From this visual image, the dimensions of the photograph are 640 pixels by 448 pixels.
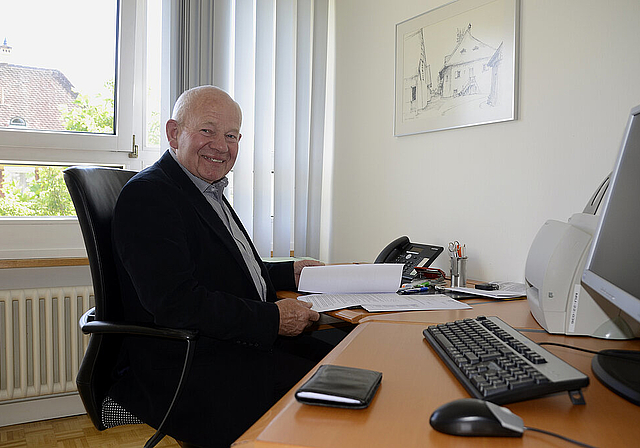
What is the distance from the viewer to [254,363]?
4.73 ft

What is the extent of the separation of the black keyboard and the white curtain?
6.37ft

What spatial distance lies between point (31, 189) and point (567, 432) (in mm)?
2621

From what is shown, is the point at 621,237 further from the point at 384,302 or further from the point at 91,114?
the point at 91,114

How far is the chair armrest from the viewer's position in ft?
4.11

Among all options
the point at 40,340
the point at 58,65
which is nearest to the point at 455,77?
the point at 58,65

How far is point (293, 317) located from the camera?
1.45m

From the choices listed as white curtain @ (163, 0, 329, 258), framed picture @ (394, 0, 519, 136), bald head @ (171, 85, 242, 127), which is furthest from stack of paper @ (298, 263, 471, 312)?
white curtain @ (163, 0, 329, 258)

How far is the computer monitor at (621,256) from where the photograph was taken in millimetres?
862

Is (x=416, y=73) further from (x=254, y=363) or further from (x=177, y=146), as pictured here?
(x=254, y=363)

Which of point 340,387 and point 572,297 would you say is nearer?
point 340,387

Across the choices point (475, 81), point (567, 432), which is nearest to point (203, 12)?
point (475, 81)

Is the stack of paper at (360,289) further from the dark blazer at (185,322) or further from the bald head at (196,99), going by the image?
the bald head at (196,99)

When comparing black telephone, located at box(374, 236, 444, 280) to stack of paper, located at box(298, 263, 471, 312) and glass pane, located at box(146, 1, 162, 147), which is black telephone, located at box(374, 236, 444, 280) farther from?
glass pane, located at box(146, 1, 162, 147)

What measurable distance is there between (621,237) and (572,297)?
217 mm
